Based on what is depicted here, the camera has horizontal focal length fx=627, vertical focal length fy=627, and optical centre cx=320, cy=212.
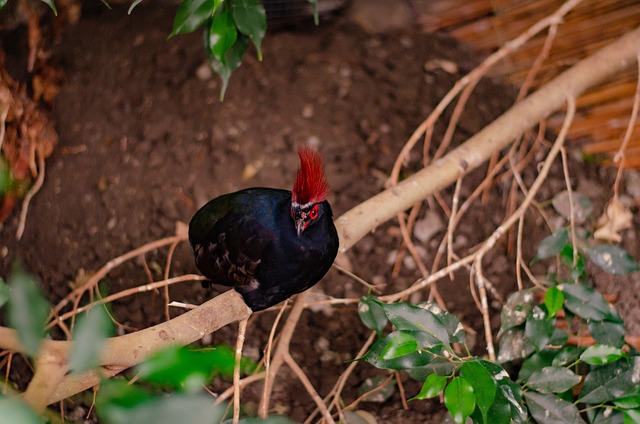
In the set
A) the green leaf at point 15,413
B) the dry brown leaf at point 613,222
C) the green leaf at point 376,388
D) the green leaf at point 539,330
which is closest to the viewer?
the green leaf at point 15,413

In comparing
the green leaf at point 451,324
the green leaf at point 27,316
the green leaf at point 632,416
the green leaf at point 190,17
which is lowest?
the green leaf at point 632,416

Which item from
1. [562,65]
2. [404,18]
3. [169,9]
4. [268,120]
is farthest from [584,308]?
[169,9]

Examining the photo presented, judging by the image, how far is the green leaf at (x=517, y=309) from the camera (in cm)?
127

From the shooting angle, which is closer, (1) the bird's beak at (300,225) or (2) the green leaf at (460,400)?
(2) the green leaf at (460,400)

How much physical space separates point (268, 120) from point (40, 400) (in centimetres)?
143

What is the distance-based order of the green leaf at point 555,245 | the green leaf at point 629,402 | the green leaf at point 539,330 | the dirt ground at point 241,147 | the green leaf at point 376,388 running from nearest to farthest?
the green leaf at point 629,402
the green leaf at point 539,330
the green leaf at point 555,245
the green leaf at point 376,388
the dirt ground at point 241,147

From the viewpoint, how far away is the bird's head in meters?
1.10

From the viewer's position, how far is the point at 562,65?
1.81m

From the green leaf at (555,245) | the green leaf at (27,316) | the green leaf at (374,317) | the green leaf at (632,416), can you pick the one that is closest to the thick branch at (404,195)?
the green leaf at (374,317)

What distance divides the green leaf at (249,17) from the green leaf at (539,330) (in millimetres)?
720

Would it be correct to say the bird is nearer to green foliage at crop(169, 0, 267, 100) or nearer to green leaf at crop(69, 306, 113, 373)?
green foliage at crop(169, 0, 267, 100)

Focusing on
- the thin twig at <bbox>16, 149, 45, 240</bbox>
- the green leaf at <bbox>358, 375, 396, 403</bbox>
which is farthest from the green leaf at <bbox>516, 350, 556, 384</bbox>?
the thin twig at <bbox>16, 149, 45, 240</bbox>

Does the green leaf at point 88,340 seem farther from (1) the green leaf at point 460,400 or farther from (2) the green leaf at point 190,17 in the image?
(2) the green leaf at point 190,17

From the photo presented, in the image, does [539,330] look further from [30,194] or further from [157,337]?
[30,194]
